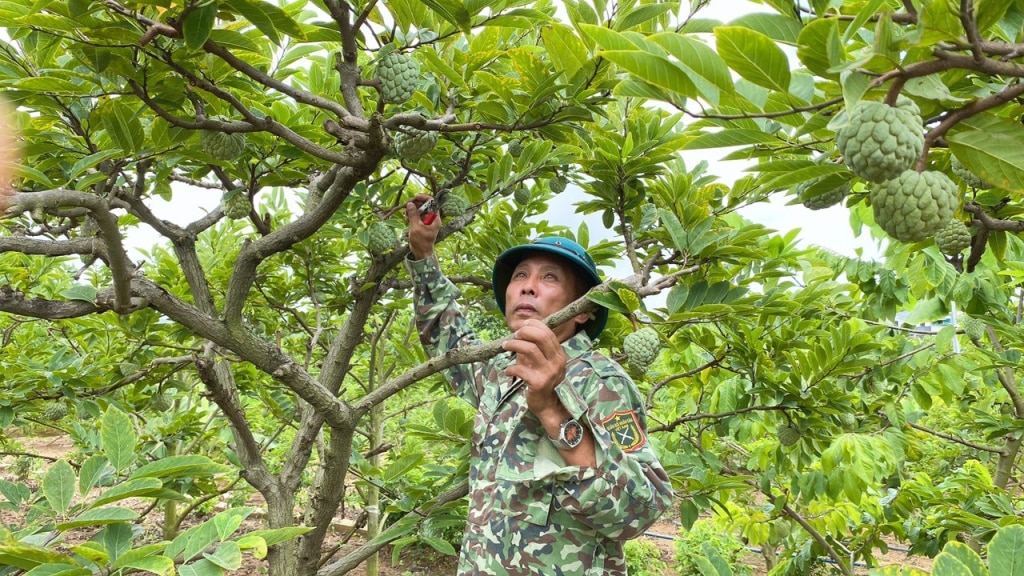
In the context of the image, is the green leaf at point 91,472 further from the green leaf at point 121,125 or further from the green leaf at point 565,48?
the green leaf at point 565,48

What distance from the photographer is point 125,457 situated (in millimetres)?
1043

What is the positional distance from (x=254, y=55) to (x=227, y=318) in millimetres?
738

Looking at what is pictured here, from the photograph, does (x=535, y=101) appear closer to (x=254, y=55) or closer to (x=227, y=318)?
(x=254, y=55)

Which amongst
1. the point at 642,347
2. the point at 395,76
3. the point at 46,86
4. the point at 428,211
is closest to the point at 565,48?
the point at 395,76

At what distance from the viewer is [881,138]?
704 mm

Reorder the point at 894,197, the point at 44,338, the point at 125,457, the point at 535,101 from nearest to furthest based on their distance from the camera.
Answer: the point at 894,197
the point at 125,457
the point at 535,101
the point at 44,338

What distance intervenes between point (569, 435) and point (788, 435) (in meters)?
1.40

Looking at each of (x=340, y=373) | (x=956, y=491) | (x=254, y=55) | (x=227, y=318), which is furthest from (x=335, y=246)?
(x=956, y=491)

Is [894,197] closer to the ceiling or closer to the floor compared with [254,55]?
closer to the floor

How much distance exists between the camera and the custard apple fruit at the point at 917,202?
785mm

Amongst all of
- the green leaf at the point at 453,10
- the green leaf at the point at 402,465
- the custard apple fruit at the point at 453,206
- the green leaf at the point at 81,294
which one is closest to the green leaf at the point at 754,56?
the green leaf at the point at 453,10

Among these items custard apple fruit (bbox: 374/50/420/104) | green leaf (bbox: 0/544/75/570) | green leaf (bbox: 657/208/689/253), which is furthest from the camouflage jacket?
green leaf (bbox: 0/544/75/570)

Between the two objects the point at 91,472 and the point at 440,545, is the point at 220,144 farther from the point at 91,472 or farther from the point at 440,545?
the point at 440,545

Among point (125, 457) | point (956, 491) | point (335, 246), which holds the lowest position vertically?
point (956, 491)
